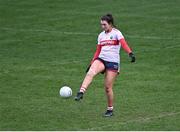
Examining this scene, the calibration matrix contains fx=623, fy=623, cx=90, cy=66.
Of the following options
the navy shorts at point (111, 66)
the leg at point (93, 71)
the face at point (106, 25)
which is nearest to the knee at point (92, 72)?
the leg at point (93, 71)

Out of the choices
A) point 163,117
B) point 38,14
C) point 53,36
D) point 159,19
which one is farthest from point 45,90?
point 38,14

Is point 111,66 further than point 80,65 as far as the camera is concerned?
No

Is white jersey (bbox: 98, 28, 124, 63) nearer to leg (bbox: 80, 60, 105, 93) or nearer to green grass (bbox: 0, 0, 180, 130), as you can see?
leg (bbox: 80, 60, 105, 93)

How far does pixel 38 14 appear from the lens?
123 feet

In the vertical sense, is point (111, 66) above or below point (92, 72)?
above

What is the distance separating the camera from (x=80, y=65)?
73.5ft

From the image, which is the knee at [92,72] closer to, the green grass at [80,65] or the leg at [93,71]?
the leg at [93,71]

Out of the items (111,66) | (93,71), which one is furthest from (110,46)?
(93,71)

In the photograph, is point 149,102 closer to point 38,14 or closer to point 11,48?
point 11,48

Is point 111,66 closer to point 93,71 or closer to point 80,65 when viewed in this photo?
point 93,71

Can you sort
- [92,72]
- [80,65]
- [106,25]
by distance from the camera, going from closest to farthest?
[92,72] → [106,25] → [80,65]

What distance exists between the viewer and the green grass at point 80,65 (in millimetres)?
13977

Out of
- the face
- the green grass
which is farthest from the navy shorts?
the green grass

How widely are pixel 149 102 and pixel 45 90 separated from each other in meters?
3.36
